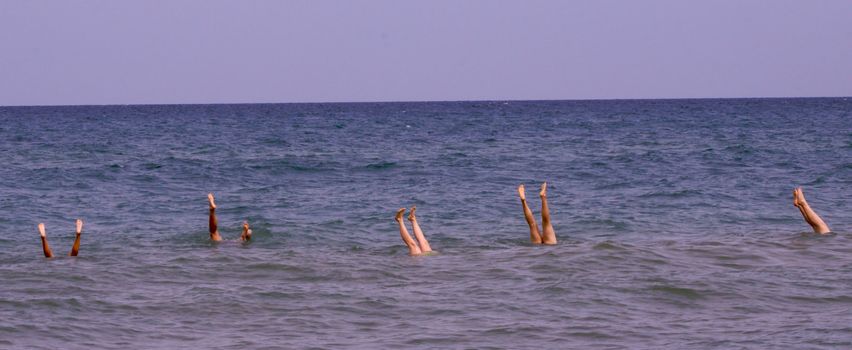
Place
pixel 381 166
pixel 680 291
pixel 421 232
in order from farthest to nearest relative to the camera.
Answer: pixel 381 166
pixel 421 232
pixel 680 291

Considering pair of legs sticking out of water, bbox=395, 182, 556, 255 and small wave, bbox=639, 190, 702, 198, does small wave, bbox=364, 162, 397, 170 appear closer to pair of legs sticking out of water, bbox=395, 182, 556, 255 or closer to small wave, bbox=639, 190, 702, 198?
small wave, bbox=639, 190, 702, 198

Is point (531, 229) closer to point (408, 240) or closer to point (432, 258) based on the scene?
point (432, 258)

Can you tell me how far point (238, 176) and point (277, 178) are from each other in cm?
139

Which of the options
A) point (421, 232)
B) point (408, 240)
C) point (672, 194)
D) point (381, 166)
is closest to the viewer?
point (408, 240)

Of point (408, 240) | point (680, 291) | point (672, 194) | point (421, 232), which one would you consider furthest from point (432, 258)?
point (672, 194)

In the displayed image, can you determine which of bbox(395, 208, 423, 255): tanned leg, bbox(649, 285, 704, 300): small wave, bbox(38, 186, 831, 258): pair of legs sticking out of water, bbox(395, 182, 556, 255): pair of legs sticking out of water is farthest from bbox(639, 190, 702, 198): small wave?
bbox(649, 285, 704, 300): small wave

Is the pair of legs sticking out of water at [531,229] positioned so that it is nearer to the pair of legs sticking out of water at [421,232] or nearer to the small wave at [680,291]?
the pair of legs sticking out of water at [421,232]

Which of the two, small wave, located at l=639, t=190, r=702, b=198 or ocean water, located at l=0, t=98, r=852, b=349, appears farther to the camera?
small wave, located at l=639, t=190, r=702, b=198

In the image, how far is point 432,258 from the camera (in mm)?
15109

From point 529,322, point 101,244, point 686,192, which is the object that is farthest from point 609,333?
point 686,192

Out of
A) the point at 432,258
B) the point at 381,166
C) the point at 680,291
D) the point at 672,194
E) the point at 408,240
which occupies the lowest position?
the point at 680,291

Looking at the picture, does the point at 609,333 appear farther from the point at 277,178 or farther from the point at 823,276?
the point at 277,178

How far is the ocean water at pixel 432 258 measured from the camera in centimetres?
1066

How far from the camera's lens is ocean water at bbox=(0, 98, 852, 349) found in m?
10.7
